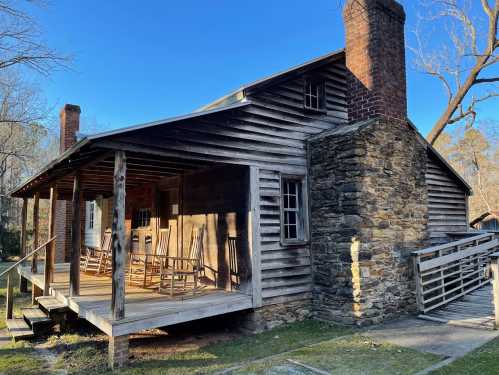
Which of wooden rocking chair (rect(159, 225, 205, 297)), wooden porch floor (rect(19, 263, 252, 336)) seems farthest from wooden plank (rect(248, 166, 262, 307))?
wooden rocking chair (rect(159, 225, 205, 297))

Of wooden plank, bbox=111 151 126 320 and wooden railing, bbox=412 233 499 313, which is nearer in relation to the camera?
wooden plank, bbox=111 151 126 320

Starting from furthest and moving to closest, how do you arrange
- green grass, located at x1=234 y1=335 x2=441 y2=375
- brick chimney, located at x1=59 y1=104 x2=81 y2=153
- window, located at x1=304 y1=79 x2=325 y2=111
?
brick chimney, located at x1=59 y1=104 x2=81 y2=153 < window, located at x1=304 y1=79 x2=325 y2=111 < green grass, located at x1=234 y1=335 x2=441 y2=375

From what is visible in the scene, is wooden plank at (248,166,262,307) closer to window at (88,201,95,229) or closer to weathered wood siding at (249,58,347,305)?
weathered wood siding at (249,58,347,305)

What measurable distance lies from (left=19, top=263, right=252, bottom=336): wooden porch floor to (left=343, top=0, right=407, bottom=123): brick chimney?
4.49 meters

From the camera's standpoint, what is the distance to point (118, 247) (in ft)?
16.8

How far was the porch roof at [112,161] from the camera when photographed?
521 centimetres

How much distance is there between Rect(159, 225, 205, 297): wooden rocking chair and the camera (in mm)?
6660

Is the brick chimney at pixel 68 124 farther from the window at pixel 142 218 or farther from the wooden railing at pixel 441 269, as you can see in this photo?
the wooden railing at pixel 441 269

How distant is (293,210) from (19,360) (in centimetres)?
528

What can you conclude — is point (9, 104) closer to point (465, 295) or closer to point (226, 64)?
point (226, 64)

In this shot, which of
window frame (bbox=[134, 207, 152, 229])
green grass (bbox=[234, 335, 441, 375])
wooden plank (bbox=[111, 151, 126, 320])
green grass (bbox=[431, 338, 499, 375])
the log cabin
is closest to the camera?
green grass (bbox=[431, 338, 499, 375])

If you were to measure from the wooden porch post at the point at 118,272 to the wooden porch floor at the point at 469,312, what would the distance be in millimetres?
5395

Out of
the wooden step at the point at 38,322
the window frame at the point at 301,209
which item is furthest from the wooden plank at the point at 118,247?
the window frame at the point at 301,209

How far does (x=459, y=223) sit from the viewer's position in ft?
37.7
